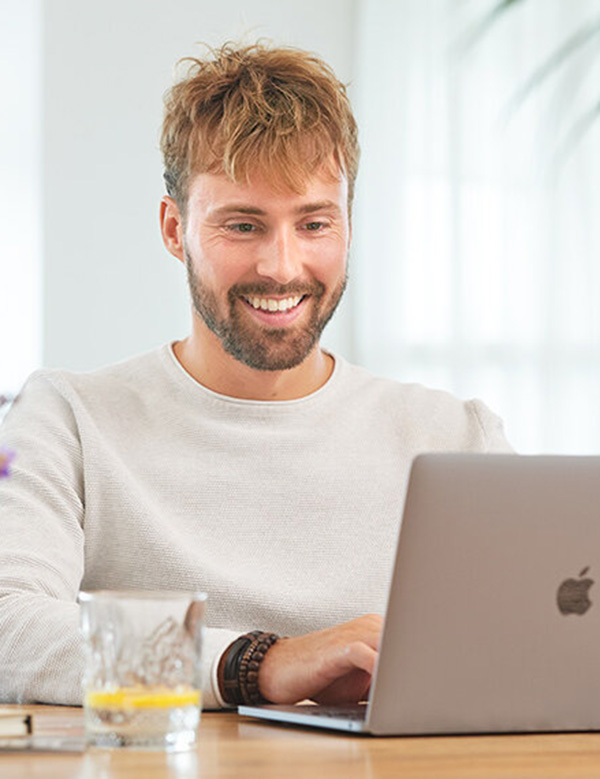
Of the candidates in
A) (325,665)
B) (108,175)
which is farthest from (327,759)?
(108,175)

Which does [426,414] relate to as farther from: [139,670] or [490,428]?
[139,670]

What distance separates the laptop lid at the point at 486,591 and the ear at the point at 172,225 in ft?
3.37

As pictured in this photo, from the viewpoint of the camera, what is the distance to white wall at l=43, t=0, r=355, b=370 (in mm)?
3756

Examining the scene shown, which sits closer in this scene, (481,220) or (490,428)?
(490,428)

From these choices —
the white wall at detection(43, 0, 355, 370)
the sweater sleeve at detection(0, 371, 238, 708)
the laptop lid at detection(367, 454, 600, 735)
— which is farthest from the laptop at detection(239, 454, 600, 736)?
the white wall at detection(43, 0, 355, 370)

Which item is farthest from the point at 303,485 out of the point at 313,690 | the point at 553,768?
the point at 553,768

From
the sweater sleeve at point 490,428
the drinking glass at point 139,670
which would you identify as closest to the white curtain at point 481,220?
the sweater sleeve at point 490,428

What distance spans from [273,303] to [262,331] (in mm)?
42

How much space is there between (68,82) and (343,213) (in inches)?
84.2

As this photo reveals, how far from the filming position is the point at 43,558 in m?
1.58

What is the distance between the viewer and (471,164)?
13.0 ft

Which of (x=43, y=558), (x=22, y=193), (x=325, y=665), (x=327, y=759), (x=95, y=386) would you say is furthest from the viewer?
(x=22, y=193)

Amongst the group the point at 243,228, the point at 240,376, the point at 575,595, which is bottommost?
the point at 575,595

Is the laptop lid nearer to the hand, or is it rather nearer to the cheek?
the hand
